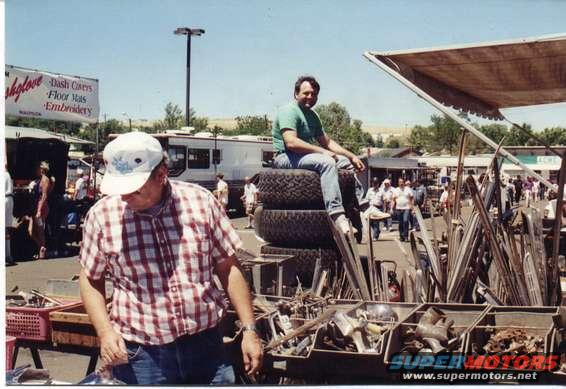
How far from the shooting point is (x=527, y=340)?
3082 millimetres

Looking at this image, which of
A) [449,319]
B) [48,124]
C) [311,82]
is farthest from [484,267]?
[48,124]

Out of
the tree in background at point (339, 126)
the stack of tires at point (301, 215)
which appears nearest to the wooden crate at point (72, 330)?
the stack of tires at point (301, 215)

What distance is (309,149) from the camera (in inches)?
189

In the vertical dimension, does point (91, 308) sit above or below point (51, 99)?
below

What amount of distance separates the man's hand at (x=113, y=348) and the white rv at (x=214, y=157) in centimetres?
1431

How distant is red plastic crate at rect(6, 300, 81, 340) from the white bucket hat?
1322 millimetres

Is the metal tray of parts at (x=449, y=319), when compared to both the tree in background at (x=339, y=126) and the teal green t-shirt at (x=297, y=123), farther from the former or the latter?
the tree in background at (x=339, y=126)

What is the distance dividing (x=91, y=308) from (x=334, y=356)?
1.10 m

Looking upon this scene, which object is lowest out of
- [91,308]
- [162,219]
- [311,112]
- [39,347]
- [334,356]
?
[39,347]

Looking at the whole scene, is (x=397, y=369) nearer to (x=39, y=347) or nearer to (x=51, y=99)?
(x=39, y=347)

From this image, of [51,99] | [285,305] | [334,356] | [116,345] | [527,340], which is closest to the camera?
[116,345]

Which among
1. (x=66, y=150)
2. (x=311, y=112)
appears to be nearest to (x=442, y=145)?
(x=66, y=150)

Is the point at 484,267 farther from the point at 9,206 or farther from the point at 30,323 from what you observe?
the point at 9,206

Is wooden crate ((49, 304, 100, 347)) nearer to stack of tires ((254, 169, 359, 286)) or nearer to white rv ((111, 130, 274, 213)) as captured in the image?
stack of tires ((254, 169, 359, 286))
